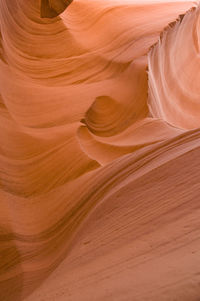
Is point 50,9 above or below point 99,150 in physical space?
above

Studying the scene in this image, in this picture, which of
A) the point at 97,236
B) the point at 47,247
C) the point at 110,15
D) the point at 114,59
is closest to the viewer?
the point at 97,236

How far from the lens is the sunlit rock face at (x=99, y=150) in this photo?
1.44 feet

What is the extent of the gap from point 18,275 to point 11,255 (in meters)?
0.04

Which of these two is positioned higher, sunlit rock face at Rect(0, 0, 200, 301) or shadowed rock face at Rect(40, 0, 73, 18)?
shadowed rock face at Rect(40, 0, 73, 18)

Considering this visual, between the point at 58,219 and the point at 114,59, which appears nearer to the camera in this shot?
the point at 58,219

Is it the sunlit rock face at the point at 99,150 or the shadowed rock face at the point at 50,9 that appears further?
the shadowed rock face at the point at 50,9

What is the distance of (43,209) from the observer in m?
0.69

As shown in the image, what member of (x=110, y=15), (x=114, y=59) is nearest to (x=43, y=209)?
(x=114, y=59)

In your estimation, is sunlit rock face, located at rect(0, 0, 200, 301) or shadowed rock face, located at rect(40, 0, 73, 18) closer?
sunlit rock face, located at rect(0, 0, 200, 301)

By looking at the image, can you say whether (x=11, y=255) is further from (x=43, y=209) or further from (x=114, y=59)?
(x=114, y=59)

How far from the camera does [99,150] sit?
2.62ft

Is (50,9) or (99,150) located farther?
(50,9)

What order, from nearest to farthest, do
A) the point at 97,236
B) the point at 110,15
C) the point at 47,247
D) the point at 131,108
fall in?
the point at 97,236, the point at 47,247, the point at 131,108, the point at 110,15

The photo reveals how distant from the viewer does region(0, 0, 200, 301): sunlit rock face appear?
440mm
